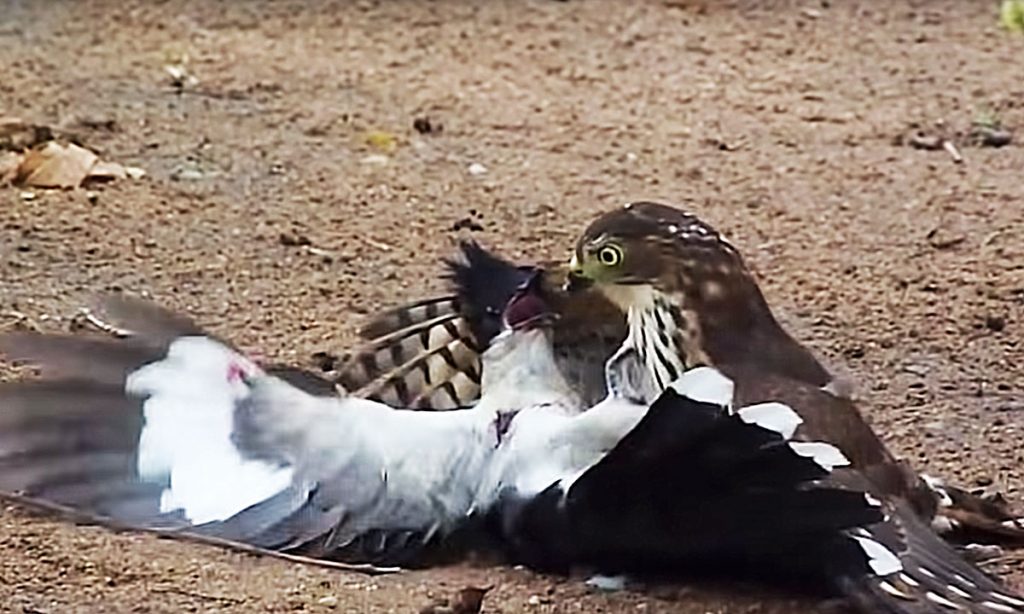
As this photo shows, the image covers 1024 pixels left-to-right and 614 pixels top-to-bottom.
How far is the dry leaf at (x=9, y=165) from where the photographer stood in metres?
4.78

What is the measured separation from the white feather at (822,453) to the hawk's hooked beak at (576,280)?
434 millimetres

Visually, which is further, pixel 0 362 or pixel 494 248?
pixel 494 248

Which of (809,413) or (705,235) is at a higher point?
(705,235)

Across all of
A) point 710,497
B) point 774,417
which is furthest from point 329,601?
point 774,417

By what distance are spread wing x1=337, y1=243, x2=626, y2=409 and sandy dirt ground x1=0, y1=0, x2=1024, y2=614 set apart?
1.25 ft

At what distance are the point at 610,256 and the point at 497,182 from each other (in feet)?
6.50

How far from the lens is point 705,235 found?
3.05m

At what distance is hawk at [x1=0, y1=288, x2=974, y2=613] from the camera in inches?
106

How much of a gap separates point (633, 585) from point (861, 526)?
0.31 meters

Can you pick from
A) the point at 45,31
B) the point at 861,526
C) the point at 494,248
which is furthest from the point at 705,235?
the point at 45,31

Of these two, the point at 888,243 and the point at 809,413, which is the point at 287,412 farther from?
the point at 888,243

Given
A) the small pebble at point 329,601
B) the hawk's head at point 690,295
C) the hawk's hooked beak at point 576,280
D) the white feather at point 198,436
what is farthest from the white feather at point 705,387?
the white feather at point 198,436

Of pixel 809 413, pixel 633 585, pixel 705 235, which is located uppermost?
pixel 705 235

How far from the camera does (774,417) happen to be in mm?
2801
